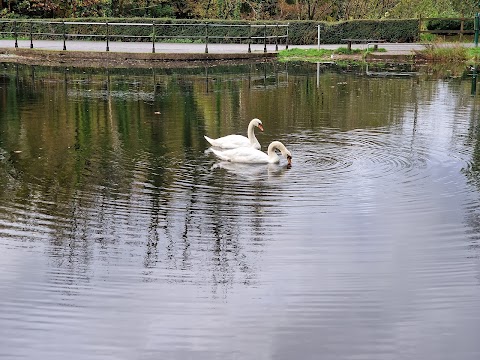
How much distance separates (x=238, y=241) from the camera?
28.7 ft

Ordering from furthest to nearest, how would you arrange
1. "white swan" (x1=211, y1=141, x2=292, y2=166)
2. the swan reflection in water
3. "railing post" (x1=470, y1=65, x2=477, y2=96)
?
"railing post" (x1=470, y1=65, x2=477, y2=96)
"white swan" (x1=211, y1=141, x2=292, y2=166)
the swan reflection in water

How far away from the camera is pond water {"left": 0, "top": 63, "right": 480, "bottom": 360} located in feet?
21.3

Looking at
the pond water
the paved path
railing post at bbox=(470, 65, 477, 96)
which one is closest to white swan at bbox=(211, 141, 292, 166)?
the pond water

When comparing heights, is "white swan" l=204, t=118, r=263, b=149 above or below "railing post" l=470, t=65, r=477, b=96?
above

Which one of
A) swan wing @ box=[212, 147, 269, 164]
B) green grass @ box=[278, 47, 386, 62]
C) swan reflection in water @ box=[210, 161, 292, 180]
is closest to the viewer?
swan reflection in water @ box=[210, 161, 292, 180]

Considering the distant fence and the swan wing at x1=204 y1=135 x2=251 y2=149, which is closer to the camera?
the swan wing at x1=204 y1=135 x2=251 y2=149

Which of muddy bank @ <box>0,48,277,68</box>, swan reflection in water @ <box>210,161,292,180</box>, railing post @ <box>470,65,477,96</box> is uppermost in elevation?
swan reflection in water @ <box>210,161,292,180</box>

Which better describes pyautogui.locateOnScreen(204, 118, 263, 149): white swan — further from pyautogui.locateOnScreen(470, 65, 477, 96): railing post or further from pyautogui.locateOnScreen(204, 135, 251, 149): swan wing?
pyautogui.locateOnScreen(470, 65, 477, 96): railing post

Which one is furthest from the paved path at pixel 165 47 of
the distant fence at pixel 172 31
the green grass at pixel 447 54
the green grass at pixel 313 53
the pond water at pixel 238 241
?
the pond water at pixel 238 241

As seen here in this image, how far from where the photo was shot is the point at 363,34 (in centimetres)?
4072

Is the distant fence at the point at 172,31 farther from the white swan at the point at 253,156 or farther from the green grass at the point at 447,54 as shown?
the white swan at the point at 253,156

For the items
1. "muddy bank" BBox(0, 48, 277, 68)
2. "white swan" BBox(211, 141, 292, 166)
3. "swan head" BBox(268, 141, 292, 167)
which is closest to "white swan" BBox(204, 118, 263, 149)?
"white swan" BBox(211, 141, 292, 166)

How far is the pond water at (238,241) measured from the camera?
6.49 metres

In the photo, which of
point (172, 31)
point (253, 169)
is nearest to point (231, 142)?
point (253, 169)
